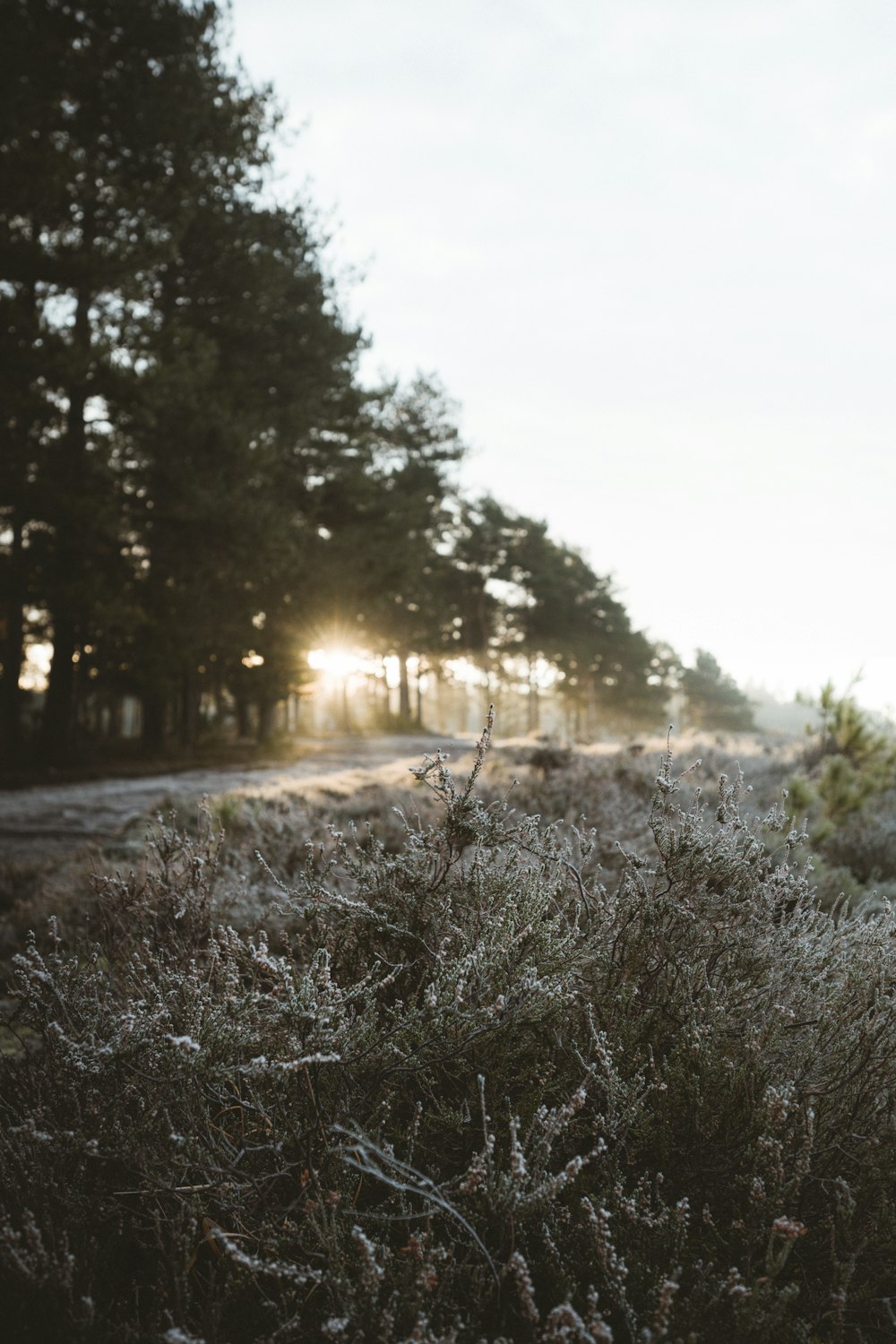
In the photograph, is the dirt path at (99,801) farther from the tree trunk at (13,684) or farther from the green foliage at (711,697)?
the green foliage at (711,697)

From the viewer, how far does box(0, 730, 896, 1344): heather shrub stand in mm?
1336

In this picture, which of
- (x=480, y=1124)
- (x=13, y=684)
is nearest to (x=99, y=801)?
(x=13, y=684)

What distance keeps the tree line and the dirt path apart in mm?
3488

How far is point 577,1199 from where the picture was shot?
160 cm

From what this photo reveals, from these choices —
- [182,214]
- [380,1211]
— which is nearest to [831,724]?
[380,1211]

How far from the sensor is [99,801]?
32.7ft

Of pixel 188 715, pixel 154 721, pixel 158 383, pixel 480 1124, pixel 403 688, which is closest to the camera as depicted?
pixel 480 1124

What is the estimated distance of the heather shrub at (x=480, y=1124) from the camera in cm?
134

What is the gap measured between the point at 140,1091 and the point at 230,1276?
0.56 m

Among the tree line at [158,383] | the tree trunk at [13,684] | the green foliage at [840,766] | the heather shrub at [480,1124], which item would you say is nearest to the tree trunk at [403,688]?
the tree line at [158,383]

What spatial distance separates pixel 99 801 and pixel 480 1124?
9415 millimetres

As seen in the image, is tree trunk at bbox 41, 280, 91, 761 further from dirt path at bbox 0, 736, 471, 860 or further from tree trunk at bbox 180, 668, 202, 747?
tree trunk at bbox 180, 668, 202, 747

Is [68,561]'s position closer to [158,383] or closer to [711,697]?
[158,383]

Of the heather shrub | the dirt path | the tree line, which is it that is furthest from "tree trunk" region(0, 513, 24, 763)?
the heather shrub
